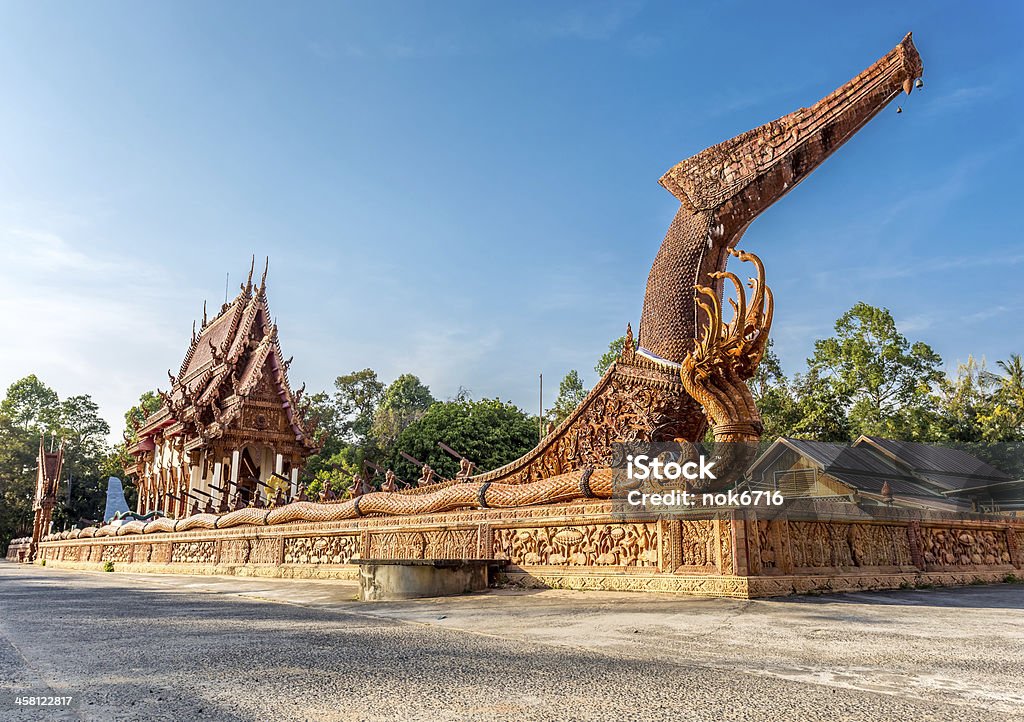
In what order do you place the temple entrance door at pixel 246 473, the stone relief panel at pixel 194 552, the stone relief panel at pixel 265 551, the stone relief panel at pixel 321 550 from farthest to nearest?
the temple entrance door at pixel 246 473 < the stone relief panel at pixel 194 552 < the stone relief panel at pixel 265 551 < the stone relief panel at pixel 321 550

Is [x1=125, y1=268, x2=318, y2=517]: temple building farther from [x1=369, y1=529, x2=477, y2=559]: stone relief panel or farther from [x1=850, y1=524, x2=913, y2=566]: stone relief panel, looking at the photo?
[x1=850, y1=524, x2=913, y2=566]: stone relief panel

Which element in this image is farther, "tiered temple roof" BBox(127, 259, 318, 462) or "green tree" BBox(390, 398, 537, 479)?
"green tree" BBox(390, 398, 537, 479)

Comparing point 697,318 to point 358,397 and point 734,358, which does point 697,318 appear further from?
point 358,397

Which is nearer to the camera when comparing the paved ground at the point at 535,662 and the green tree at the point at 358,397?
the paved ground at the point at 535,662

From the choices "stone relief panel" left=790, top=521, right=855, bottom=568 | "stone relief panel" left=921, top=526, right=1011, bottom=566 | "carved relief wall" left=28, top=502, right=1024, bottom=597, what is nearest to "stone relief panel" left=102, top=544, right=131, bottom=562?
"carved relief wall" left=28, top=502, right=1024, bottom=597

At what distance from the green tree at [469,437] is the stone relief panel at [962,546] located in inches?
998

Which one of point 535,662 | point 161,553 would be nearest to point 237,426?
point 161,553

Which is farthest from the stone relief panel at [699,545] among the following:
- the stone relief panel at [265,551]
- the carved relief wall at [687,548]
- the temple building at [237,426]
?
the temple building at [237,426]

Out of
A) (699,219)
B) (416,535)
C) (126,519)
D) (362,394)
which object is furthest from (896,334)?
(362,394)

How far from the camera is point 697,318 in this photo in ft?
28.6

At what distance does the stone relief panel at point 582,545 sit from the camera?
6.80 m

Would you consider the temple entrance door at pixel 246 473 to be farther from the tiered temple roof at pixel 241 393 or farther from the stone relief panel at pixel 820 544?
the stone relief panel at pixel 820 544

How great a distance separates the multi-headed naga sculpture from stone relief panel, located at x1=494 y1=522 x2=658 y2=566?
1.29ft

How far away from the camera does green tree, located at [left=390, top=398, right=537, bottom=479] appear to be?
35.0 m
